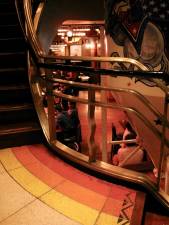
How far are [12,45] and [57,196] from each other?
265cm

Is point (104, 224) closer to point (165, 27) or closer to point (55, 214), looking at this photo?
point (55, 214)

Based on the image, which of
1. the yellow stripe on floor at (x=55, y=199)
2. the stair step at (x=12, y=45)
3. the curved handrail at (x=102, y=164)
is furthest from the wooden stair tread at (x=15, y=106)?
the stair step at (x=12, y=45)

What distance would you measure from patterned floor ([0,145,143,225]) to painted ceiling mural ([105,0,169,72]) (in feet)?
11.0

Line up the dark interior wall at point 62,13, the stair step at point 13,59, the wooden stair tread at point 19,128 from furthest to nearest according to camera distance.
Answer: the dark interior wall at point 62,13, the stair step at point 13,59, the wooden stair tread at point 19,128

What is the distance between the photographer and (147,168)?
8.04 meters

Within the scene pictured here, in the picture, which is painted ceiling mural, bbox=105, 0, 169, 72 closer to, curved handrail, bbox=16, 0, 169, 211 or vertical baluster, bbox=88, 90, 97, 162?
curved handrail, bbox=16, 0, 169, 211

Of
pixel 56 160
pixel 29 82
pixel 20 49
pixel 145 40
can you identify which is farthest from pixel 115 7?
pixel 56 160

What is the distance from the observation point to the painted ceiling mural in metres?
5.30

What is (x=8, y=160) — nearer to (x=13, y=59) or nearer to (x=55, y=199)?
(x=55, y=199)

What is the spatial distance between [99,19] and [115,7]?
1.47 feet

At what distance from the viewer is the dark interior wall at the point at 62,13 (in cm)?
443

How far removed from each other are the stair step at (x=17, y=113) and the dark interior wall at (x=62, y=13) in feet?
4.25

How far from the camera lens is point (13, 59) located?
157 inches

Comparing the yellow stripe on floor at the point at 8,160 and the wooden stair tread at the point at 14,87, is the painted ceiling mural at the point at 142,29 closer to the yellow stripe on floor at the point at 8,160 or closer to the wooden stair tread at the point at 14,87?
the wooden stair tread at the point at 14,87
